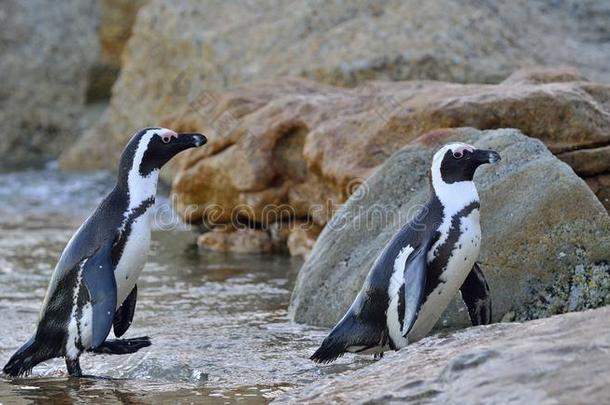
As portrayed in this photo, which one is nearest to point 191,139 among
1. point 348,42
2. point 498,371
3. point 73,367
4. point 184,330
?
point 184,330

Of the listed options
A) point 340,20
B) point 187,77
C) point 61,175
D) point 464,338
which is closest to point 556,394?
point 464,338

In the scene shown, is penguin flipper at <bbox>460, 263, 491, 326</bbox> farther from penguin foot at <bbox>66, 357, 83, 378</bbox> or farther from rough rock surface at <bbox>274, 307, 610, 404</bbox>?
penguin foot at <bbox>66, 357, 83, 378</bbox>

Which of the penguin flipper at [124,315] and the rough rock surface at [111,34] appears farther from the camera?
the rough rock surface at [111,34]

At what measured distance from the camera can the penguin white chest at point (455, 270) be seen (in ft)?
17.5

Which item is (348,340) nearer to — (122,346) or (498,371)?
(122,346)

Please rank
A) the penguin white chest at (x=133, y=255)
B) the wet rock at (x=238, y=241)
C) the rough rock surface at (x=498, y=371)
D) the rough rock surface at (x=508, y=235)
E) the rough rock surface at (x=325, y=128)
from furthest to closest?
1. the wet rock at (x=238, y=241)
2. the rough rock surface at (x=325, y=128)
3. the rough rock surface at (x=508, y=235)
4. the penguin white chest at (x=133, y=255)
5. the rough rock surface at (x=498, y=371)

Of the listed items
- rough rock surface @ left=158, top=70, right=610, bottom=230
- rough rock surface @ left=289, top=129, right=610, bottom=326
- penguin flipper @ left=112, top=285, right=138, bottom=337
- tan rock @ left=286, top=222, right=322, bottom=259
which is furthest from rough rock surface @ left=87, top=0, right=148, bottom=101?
penguin flipper @ left=112, top=285, right=138, bottom=337

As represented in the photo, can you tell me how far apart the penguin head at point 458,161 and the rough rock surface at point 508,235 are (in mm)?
606

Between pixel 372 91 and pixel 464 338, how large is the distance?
16.1 ft

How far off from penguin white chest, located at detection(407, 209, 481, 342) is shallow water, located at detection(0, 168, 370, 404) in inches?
14.5

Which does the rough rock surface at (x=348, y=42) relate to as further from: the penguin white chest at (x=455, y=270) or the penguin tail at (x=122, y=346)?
the penguin tail at (x=122, y=346)

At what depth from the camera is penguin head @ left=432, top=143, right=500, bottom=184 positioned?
550 cm

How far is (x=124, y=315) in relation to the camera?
235 inches

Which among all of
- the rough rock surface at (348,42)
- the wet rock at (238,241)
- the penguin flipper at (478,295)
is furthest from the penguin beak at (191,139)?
the rough rock surface at (348,42)
